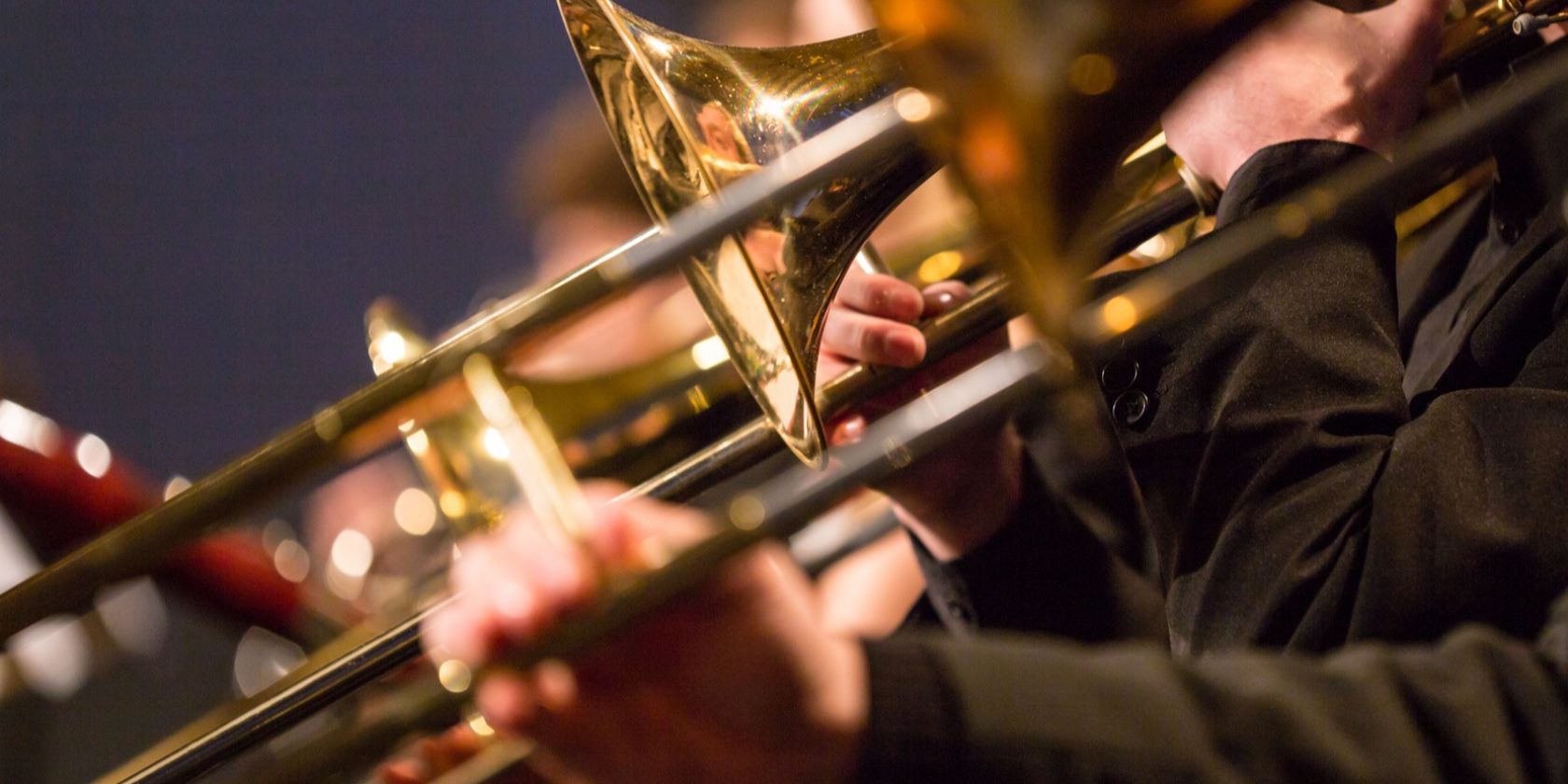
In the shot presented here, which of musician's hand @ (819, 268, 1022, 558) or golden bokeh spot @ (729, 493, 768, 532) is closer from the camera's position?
golden bokeh spot @ (729, 493, 768, 532)

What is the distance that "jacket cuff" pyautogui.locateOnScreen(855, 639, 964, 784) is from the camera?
1.38 ft

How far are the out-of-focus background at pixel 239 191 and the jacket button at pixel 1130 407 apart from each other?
291cm

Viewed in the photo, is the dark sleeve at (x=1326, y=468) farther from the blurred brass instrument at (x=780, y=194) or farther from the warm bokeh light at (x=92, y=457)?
the warm bokeh light at (x=92, y=457)

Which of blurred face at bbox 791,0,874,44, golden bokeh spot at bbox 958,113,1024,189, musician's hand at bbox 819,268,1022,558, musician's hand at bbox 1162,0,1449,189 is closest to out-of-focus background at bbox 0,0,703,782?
blurred face at bbox 791,0,874,44

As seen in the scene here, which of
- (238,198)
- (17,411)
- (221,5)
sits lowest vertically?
(17,411)

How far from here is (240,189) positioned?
12.1 feet

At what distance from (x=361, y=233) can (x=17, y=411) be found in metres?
2.35

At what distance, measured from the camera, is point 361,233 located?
3701 millimetres

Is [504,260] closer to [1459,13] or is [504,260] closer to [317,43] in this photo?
[317,43]

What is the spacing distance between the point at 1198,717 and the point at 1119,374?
0.42m

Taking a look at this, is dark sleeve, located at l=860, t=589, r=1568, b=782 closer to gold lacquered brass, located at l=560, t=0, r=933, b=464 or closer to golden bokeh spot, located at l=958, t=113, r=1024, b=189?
golden bokeh spot, located at l=958, t=113, r=1024, b=189

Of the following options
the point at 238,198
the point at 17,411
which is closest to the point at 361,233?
the point at 238,198

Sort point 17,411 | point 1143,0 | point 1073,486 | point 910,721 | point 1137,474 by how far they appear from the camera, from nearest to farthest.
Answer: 1. point 910,721
2. point 1143,0
3. point 1137,474
4. point 1073,486
5. point 17,411

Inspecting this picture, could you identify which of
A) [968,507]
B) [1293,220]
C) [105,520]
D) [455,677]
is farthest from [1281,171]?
[105,520]
